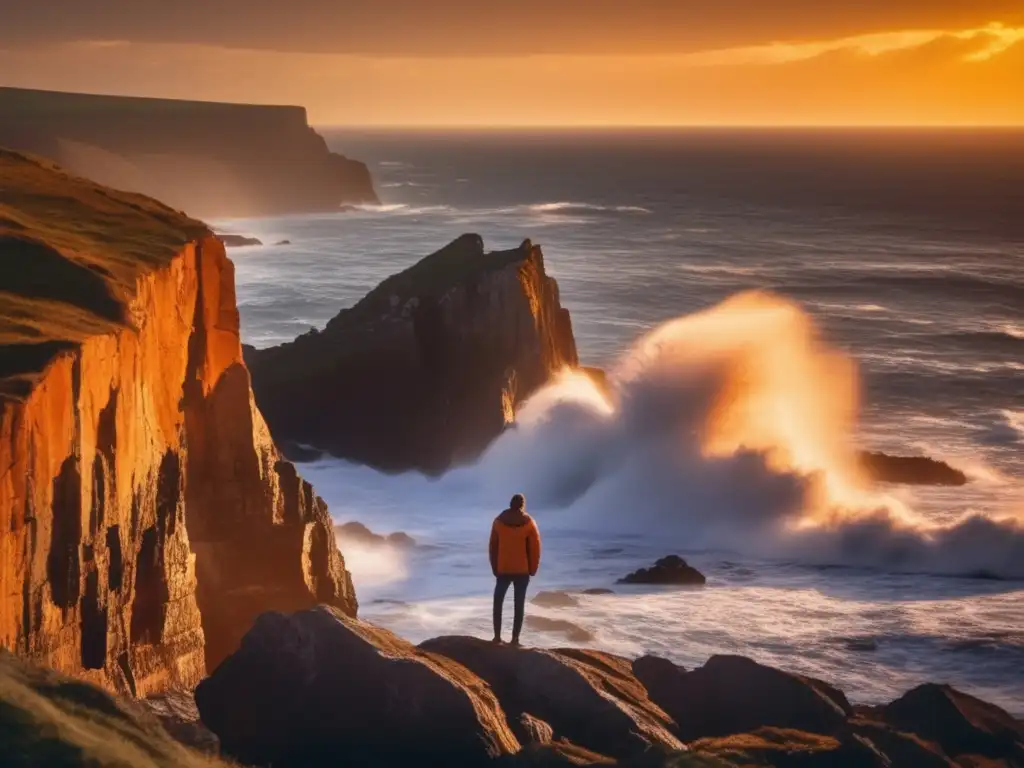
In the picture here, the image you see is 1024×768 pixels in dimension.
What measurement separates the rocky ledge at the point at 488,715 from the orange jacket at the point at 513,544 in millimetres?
965

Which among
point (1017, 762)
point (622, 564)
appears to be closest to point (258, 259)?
point (622, 564)

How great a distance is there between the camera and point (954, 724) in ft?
60.8

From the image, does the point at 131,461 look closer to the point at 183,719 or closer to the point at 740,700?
the point at 183,719

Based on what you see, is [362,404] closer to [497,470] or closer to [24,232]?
[497,470]

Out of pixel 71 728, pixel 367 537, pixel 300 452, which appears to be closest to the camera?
pixel 71 728

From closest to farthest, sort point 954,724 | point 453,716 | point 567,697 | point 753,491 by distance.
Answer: point 453,716, point 567,697, point 954,724, point 753,491

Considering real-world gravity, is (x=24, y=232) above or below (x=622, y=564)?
above

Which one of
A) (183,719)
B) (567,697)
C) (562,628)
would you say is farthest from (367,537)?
(567,697)

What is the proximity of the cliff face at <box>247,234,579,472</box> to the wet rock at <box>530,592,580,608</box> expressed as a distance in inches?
445

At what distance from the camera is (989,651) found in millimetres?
24875

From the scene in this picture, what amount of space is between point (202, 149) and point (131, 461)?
146463 mm

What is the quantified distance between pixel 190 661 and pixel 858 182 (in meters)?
185

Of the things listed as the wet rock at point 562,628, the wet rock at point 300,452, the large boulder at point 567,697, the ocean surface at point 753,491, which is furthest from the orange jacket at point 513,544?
the wet rock at point 300,452

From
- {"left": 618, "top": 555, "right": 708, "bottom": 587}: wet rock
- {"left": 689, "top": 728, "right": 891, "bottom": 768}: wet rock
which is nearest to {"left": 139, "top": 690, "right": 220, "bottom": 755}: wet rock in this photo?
{"left": 689, "top": 728, "right": 891, "bottom": 768}: wet rock
